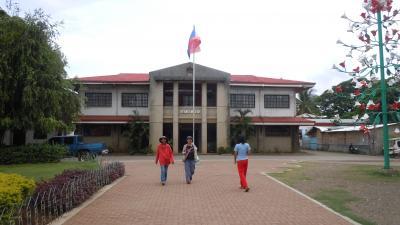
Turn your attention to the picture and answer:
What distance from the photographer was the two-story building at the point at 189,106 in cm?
4172

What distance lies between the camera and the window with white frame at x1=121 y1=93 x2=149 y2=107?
43.9 meters

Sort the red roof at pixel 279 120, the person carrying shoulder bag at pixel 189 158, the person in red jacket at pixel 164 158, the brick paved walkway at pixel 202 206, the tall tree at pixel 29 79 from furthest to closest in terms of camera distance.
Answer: the red roof at pixel 279 120 → the tall tree at pixel 29 79 → the person carrying shoulder bag at pixel 189 158 → the person in red jacket at pixel 164 158 → the brick paved walkway at pixel 202 206

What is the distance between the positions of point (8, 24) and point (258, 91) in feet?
83.9

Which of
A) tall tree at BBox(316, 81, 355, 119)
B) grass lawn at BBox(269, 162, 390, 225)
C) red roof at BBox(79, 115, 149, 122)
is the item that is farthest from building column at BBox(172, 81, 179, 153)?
tall tree at BBox(316, 81, 355, 119)

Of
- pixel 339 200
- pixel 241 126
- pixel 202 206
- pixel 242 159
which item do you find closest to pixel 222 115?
pixel 241 126

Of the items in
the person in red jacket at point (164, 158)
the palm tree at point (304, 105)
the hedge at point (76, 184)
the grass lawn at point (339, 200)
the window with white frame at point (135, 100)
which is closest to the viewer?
the grass lawn at point (339, 200)

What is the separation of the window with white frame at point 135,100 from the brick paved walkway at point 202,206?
1082 inches

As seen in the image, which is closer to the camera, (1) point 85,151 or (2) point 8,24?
(2) point 8,24

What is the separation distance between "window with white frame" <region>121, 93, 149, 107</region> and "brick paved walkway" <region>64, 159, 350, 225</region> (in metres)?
27.5

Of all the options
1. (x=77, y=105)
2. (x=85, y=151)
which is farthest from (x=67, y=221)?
(x=85, y=151)

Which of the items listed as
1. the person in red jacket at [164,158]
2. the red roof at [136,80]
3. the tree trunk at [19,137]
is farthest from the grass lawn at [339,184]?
the red roof at [136,80]

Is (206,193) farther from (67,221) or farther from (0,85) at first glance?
(0,85)

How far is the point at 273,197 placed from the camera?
43.8 feet

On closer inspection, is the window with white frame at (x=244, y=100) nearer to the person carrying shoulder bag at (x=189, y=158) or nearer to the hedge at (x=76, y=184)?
the person carrying shoulder bag at (x=189, y=158)
